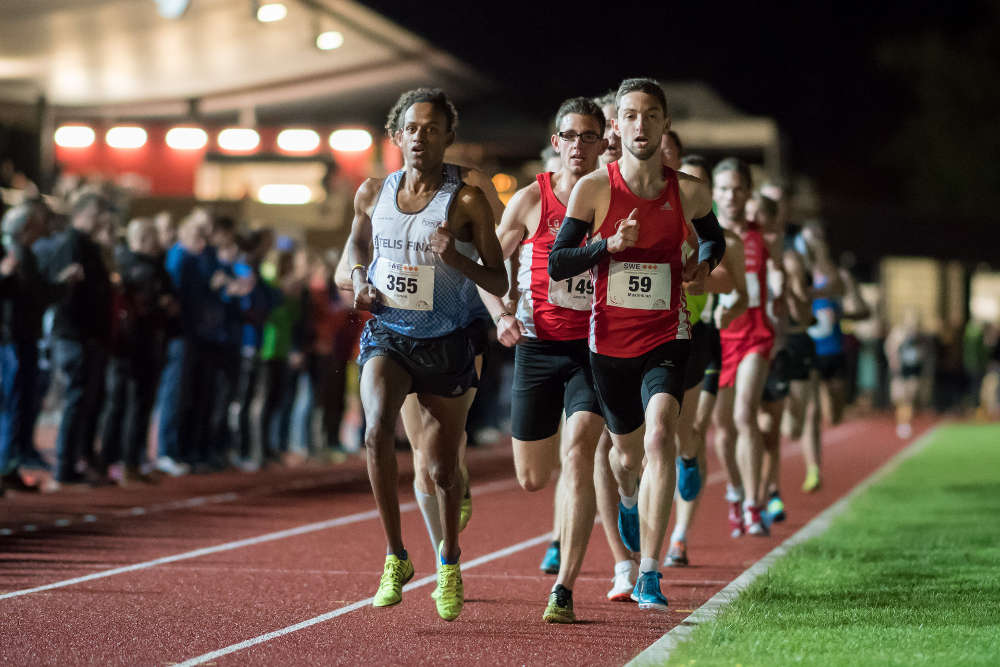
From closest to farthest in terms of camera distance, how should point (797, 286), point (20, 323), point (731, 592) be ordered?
point (731, 592), point (797, 286), point (20, 323)

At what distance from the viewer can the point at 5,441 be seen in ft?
43.2

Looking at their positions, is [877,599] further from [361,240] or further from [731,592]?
[361,240]

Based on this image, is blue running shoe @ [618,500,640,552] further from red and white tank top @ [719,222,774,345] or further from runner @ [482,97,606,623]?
red and white tank top @ [719,222,774,345]

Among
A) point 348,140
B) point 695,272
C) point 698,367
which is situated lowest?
point 698,367

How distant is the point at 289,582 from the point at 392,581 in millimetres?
1493

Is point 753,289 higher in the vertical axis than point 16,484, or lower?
higher

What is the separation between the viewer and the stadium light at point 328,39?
27109 mm

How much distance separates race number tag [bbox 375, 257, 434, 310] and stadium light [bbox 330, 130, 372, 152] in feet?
85.5

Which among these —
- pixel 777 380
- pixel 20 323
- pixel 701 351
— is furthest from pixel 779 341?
pixel 20 323

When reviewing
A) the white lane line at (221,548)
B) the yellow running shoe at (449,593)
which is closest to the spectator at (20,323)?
the white lane line at (221,548)

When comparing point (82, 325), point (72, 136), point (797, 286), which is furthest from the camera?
point (72, 136)

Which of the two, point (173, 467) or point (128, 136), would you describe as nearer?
point (173, 467)

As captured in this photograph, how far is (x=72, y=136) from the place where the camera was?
35.4 m

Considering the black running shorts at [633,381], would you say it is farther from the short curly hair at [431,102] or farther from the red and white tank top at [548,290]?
the short curly hair at [431,102]
